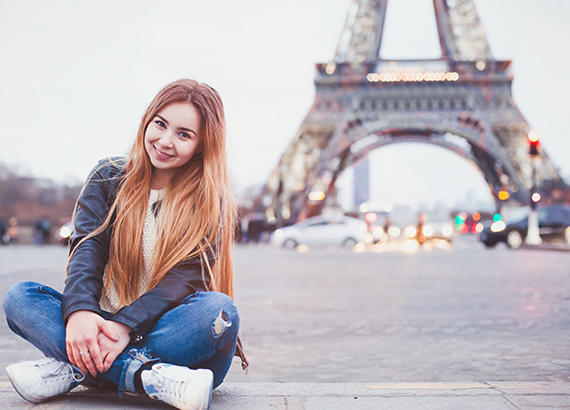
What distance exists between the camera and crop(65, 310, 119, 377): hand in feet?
6.87

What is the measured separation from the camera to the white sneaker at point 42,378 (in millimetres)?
2119

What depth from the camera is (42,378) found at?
215 cm

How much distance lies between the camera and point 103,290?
248cm

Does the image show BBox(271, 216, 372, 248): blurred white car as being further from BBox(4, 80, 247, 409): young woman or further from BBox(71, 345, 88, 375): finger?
BBox(71, 345, 88, 375): finger

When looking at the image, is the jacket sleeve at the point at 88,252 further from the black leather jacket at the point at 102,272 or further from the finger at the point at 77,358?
the finger at the point at 77,358

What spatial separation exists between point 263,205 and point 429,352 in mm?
28623

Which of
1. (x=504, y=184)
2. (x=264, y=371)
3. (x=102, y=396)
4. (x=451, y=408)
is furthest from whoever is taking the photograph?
(x=504, y=184)

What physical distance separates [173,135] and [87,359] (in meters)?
0.87

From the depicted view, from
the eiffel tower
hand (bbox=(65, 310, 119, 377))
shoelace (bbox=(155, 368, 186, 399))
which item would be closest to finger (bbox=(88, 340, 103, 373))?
hand (bbox=(65, 310, 119, 377))

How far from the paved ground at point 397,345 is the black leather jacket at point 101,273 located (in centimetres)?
32

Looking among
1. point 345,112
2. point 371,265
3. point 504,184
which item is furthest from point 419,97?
point 371,265

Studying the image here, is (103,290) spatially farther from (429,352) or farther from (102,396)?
(429,352)

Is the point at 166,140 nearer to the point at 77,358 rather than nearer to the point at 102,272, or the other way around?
the point at 102,272

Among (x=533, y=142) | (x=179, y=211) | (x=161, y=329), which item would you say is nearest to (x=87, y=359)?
(x=161, y=329)
